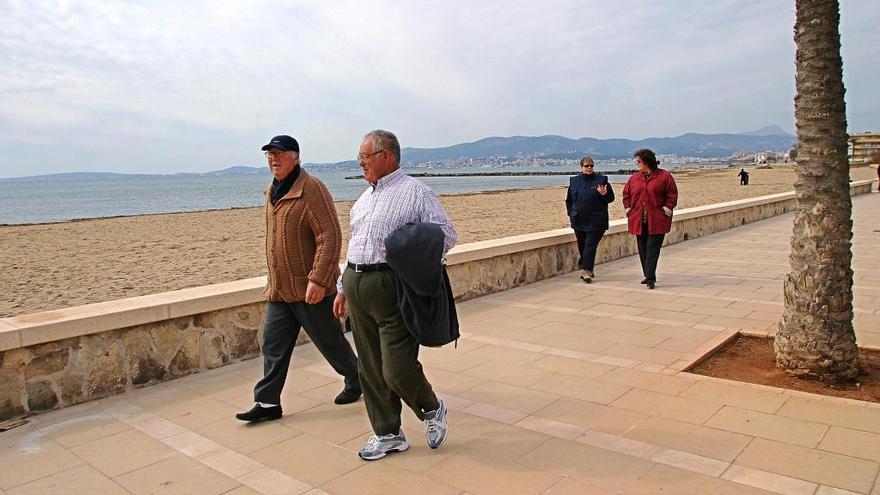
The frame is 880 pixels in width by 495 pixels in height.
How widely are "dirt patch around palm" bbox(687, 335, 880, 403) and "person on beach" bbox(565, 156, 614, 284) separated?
3.01m

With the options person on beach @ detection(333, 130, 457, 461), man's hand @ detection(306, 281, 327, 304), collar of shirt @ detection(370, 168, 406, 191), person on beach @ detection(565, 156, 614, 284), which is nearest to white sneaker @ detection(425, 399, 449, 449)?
person on beach @ detection(333, 130, 457, 461)

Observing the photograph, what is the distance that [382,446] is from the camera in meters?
3.63

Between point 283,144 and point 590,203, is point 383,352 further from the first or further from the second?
point 590,203

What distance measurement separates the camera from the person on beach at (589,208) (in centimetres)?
864

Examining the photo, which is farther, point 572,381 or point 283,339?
point 572,381

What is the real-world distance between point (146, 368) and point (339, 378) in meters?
1.41

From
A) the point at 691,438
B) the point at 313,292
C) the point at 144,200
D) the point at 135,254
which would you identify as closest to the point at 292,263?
the point at 313,292

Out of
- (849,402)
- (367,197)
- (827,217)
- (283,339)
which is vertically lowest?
(849,402)

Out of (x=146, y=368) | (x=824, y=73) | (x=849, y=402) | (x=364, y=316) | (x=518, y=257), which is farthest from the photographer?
(x=518, y=257)

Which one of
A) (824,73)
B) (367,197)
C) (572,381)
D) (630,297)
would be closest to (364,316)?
(367,197)

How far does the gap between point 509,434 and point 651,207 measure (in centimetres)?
512

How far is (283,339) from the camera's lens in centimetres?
426

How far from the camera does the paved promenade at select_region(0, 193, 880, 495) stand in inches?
131

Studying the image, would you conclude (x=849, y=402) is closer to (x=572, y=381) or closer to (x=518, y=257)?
(x=572, y=381)
